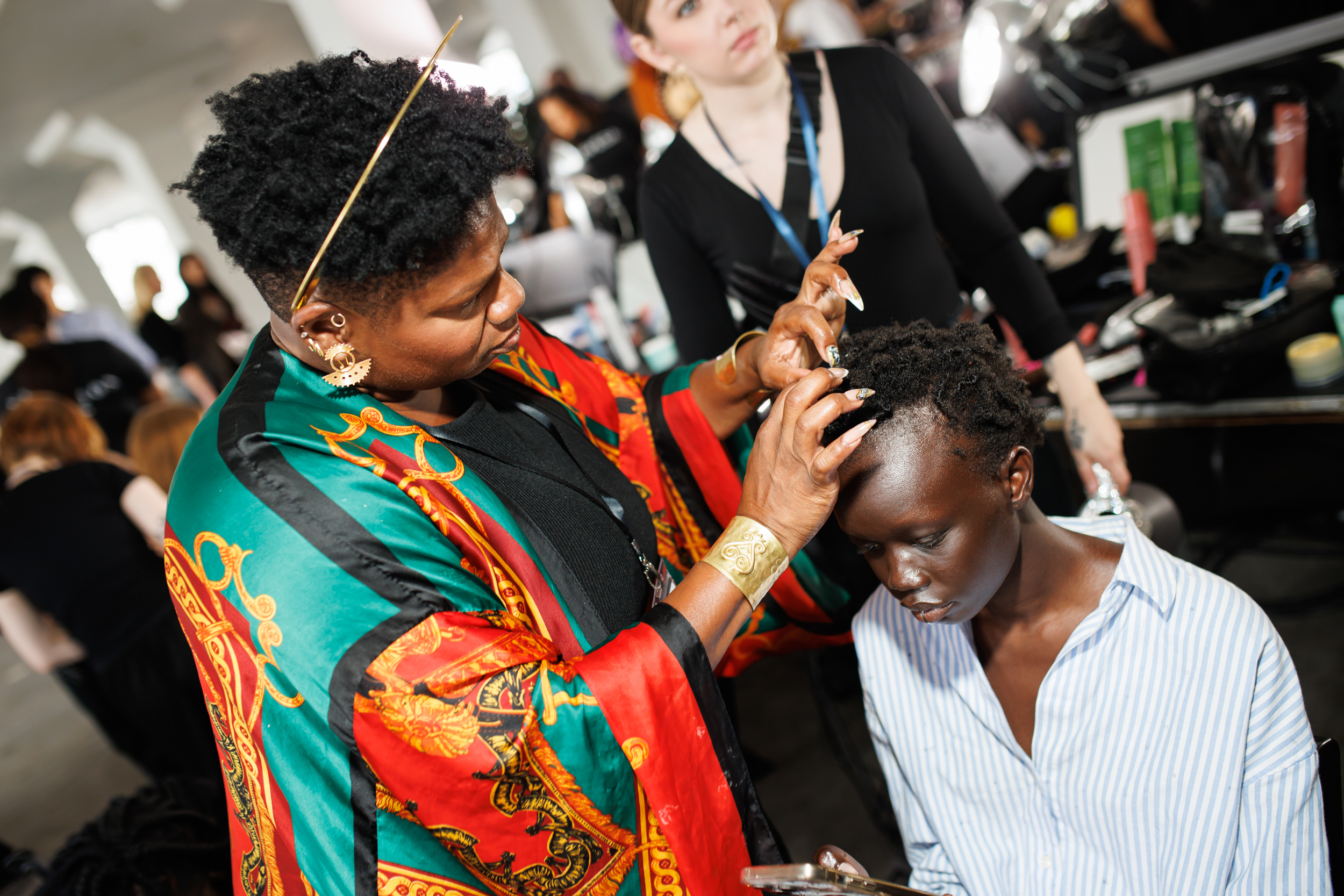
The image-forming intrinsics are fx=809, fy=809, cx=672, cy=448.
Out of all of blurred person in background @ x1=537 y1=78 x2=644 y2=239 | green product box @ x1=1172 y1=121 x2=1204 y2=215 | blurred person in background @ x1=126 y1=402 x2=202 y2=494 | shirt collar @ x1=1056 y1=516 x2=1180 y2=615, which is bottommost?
shirt collar @ x1=1056 y1=516 x2=1180 y2=615

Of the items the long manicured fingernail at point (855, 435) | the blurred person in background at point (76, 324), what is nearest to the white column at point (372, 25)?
the blurred person in background at point (76, 324)

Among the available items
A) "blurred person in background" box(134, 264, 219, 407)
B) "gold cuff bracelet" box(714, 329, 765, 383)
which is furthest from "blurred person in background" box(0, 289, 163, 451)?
"gold cuff bracelet" box(714, 329, 765, 383)

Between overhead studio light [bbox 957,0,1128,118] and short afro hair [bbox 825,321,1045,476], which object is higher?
overhead studio light [bbox 957,0,1128,118]

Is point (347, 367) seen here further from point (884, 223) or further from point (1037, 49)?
point (1037, 49)

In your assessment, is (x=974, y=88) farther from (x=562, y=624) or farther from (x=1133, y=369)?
(x=562, y=624)

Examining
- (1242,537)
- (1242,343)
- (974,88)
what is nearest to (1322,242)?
(1242,343)

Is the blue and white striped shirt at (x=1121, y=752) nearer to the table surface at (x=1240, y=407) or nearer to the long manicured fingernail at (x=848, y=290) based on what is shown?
the long manicured fingernail at (x=848, y=290)

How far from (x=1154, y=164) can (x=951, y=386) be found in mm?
1732

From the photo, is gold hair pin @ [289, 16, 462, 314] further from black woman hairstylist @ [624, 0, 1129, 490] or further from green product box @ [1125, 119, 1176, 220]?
green product box @ [1125, 119, 1176, 220]

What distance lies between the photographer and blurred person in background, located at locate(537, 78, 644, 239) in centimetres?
345

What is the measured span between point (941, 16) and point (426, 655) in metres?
5.69

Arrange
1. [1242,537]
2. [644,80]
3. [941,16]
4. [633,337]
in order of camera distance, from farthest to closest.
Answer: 1. [941,16]
2. [644,80]
3. [633,337]
4. [1242,537]

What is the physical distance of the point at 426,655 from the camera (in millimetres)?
720

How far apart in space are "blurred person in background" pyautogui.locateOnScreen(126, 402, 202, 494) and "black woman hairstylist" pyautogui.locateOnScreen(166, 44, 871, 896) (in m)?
2.13
